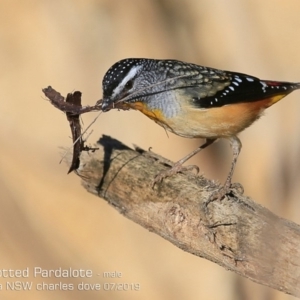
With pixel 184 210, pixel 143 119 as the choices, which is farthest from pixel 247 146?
pixel 184 210

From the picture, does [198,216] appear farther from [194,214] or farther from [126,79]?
[126,79]

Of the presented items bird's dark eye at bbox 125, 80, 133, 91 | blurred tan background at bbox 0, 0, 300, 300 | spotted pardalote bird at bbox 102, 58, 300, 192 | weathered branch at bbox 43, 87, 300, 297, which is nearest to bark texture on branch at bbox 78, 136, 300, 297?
weathered branch at bbox 43, 87, 300, 297

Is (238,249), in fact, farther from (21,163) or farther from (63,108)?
(21,163)

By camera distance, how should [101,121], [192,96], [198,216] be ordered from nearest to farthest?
[198,216] → [192,96] → [101,121]

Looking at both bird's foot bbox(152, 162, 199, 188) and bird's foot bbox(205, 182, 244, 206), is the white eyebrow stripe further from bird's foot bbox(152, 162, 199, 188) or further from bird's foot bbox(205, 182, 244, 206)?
bird's foot bbox(205, 182, 244, 206)

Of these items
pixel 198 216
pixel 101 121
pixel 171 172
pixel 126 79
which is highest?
pixel 101 121

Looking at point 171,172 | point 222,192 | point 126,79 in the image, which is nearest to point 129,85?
point 126,79

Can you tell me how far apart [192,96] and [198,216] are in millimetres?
1129

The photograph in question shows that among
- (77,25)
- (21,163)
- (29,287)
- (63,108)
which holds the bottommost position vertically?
(29,287)

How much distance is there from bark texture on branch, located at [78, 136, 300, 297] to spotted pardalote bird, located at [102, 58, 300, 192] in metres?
0.20

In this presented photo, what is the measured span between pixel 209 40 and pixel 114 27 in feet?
4.25

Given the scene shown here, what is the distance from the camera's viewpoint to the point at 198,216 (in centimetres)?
419

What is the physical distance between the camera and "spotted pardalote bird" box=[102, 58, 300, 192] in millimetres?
4711

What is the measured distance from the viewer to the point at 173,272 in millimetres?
7523
